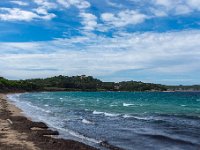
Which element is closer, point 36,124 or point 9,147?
point 9,147

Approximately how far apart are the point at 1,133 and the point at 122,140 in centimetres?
773

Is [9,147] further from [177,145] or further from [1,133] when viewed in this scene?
[177,145]

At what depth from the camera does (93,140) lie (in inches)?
963

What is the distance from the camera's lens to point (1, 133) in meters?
24.2

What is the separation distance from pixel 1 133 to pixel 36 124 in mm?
5695

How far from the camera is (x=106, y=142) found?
23547 mm

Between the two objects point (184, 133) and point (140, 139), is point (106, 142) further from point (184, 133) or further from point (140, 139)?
point (184, 133)

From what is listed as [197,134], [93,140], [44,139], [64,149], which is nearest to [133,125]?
[197,134]

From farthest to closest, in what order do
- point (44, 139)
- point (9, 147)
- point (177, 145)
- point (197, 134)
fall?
point (197, 134) → point (177, 145) → point (44, 139) → point (9, 147)

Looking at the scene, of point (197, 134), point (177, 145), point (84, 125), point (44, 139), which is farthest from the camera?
point (84, 125)

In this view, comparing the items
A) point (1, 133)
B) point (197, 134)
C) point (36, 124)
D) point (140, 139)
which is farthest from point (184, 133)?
point (1, 133)

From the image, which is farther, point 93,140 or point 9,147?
point 93,140

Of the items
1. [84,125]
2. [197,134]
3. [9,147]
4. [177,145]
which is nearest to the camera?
[9,147]

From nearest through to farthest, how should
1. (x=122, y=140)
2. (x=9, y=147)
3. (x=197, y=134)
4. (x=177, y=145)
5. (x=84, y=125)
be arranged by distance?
1. (x=9, y=147)
2. (x=177, y=145)
3. (x=122, y=140)
4. (x=197, y=134)
5. (x=84, y=125)
